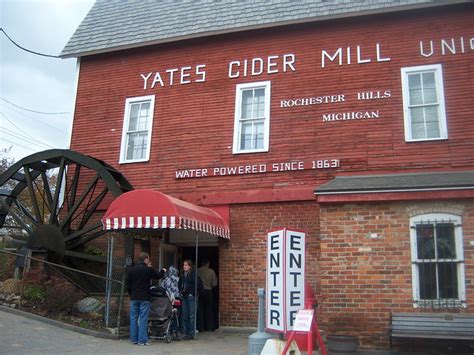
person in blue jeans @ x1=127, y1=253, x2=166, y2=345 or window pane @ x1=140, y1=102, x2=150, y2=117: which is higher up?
window pane @ x1=140, y1=102, x2=150, y2=117

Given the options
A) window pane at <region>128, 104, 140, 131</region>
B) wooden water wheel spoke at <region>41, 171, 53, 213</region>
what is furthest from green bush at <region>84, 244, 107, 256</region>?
window pane at <region>128, 104, 140, 131</region>

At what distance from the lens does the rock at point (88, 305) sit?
11.3m

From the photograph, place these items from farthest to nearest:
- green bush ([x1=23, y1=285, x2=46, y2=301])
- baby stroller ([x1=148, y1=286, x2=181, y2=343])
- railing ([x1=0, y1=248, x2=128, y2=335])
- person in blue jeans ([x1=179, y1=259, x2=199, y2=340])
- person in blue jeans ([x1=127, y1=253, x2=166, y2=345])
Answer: green bush ([x1=23, y1=285, x2=46, y2=301]) < railing ([x1=0, y1=248, x2=128, y2=335]) < person in blue jeans ([x1=179, y1=259, x2=199, y2=340]) < baby stroller ([x1=148, y1=286, x2=181, y2=343]) < person in blue jeans ([x1=127, y1=253, x2=166, y2=345])

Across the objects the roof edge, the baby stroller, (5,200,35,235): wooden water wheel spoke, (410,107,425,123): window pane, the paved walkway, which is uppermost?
the roof edge

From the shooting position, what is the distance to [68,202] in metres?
14.2

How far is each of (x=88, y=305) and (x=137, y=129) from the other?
5.07 metres

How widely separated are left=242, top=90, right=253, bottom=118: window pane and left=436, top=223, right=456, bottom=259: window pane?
5732 millimetres

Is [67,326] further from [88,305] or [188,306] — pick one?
[188,306]

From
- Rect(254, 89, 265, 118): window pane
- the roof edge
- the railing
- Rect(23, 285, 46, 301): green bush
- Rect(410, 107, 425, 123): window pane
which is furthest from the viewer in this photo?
Rect(254, 89, 265, 118): window pane

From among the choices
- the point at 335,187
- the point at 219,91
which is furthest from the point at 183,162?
the point at 335,187

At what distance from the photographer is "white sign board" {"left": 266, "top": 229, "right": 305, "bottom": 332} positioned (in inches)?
293

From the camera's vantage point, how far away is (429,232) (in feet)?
30.3

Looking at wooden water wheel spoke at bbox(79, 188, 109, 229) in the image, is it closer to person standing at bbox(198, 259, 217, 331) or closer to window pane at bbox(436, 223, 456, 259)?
person standing at bbox(198, 259, 217, 331)

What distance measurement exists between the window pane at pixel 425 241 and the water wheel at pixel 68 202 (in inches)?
275
